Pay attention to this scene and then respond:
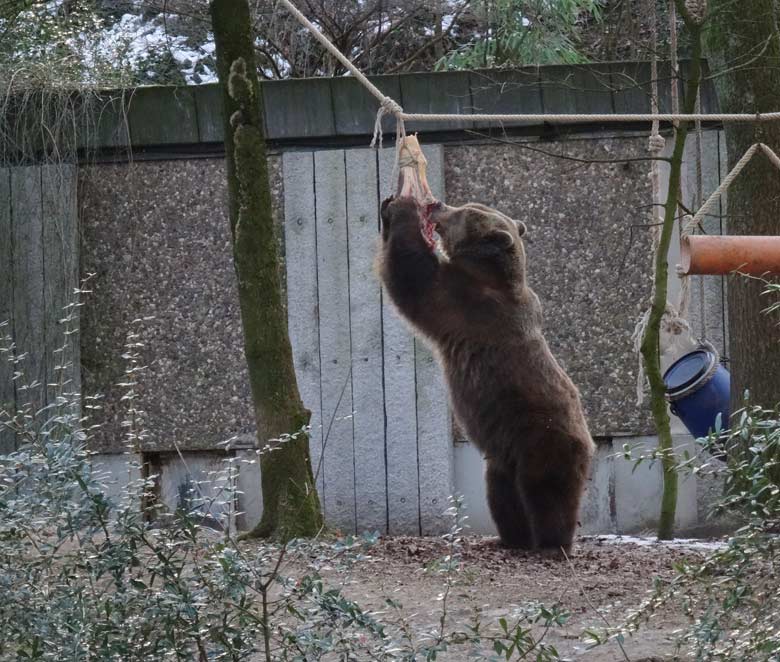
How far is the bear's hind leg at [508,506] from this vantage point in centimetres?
644

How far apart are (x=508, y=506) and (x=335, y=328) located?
2032 millimetres

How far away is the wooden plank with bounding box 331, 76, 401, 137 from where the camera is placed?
26.6 feet

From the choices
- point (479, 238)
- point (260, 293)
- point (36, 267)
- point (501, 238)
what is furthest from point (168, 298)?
point (501, 238)

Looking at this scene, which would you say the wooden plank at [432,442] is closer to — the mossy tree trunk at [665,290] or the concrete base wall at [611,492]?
the concrete base wall at [611,492]

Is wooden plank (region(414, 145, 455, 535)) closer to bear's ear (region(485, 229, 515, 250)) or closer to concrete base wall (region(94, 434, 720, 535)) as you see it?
concrete base wall (region(94, 434, 720, 535))

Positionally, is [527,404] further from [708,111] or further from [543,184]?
[708,111]

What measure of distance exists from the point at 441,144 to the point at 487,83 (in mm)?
512

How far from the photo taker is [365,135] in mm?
8156

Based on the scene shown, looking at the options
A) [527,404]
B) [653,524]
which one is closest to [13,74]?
[527,404]

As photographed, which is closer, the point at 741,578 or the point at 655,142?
the point at 741,578

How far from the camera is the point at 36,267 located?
8.12m

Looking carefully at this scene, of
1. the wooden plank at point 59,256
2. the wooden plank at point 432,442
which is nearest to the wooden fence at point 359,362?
the wooden plank at point 432,442

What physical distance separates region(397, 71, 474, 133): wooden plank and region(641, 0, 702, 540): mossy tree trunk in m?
1.80

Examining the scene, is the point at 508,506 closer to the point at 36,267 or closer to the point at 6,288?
the point at 36,267
